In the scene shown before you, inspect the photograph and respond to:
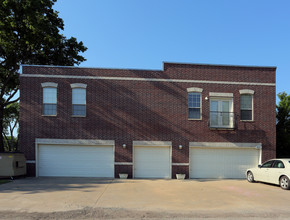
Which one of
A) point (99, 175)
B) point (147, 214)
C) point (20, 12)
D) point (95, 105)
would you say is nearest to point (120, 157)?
point (99, 175)

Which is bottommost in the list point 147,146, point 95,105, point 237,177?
point 237,177

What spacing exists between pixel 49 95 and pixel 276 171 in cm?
1364

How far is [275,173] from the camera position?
1048cm

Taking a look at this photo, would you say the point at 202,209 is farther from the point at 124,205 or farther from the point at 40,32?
the point at 40,32

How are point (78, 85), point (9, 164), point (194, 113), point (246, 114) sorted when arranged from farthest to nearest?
point (246, 114)
point (194, 113)
point (78, 85)
point (9, 164)

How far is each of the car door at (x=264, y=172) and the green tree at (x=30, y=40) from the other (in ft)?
55.4

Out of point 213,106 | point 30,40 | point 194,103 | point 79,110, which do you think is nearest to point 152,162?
point 194,103

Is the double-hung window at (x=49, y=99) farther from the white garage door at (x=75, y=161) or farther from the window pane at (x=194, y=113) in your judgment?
the window pane at (x=194, y=113)

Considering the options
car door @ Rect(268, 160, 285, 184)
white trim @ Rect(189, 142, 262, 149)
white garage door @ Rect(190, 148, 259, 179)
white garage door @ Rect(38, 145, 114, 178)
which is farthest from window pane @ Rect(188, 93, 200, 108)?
white garage door @ Rect(38, 145, 114, 178)

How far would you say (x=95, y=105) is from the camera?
1340 centimetres

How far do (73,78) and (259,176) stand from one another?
12410mm

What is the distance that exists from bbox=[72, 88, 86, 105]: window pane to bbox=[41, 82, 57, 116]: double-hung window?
1.20 m

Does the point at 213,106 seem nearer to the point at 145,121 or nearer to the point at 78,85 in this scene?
the point at 145,121

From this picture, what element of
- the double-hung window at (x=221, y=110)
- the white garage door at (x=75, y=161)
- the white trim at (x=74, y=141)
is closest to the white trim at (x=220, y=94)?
the double-hung window at (x=221, y=110)
